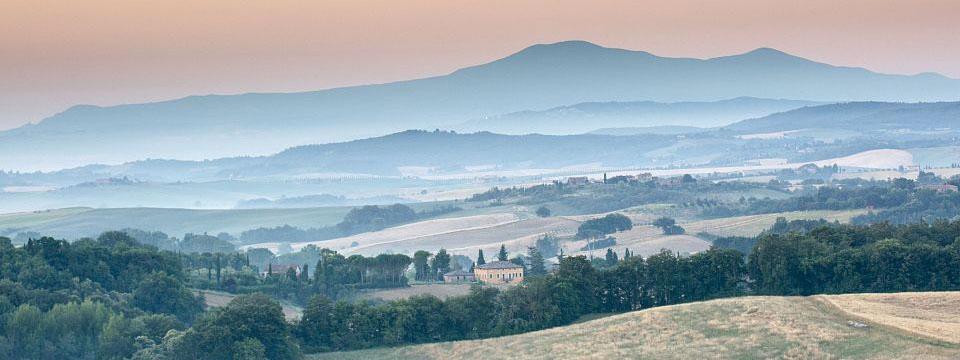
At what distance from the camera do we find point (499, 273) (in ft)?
579

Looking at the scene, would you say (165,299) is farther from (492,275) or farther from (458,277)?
(492,275)

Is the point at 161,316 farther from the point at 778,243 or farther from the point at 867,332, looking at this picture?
the point at 867,332

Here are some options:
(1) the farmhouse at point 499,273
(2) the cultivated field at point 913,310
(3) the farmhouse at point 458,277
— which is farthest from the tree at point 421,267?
(2) the cultivated field at point 913,310

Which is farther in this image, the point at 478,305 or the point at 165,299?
the point at 165,299

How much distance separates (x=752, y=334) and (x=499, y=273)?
81753 mm

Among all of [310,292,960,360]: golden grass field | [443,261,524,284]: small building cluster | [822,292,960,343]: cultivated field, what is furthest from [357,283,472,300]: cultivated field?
[822,292,960,343]: cultivated field

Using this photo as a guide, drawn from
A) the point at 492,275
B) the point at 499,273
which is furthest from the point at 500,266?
the point at 492,275

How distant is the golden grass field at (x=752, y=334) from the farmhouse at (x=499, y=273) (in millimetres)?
54794

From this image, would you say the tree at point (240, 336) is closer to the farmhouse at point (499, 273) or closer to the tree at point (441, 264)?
the farmhouse at point (499, 273)

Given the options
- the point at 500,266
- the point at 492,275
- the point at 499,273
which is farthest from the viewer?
the point at 500,266

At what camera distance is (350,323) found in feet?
413

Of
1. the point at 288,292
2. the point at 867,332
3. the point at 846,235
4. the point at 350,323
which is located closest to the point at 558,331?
the point at 350,323

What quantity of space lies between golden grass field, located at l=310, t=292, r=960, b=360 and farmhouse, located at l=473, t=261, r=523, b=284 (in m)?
54.8

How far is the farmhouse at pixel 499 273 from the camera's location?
173750 millimetres
